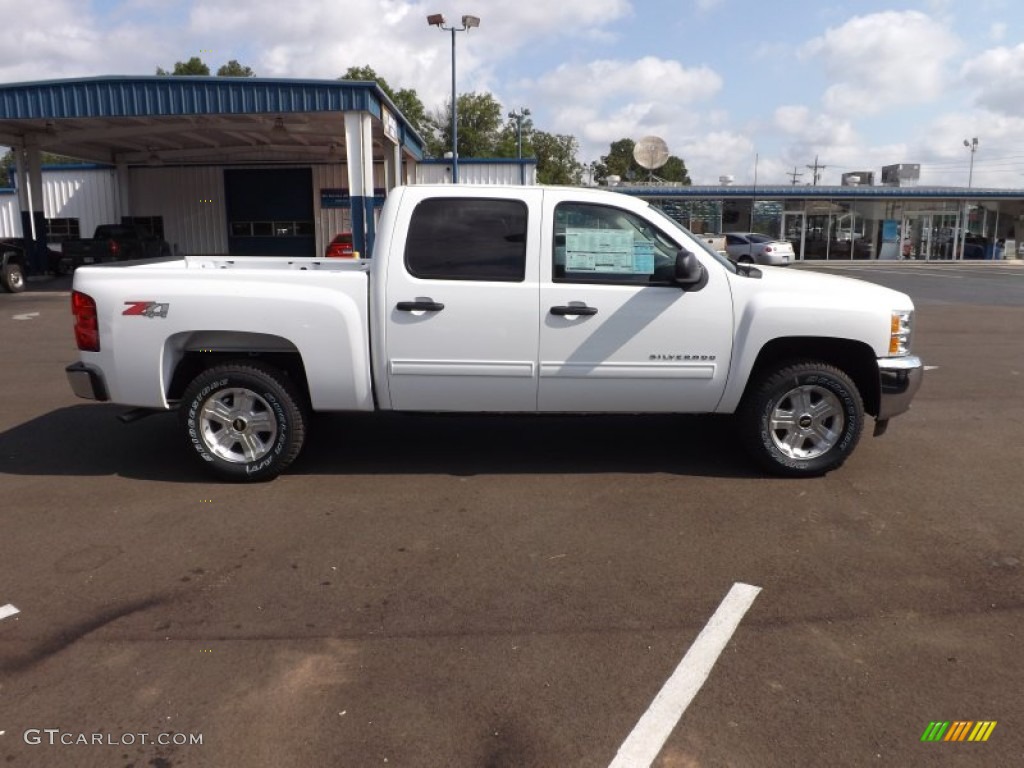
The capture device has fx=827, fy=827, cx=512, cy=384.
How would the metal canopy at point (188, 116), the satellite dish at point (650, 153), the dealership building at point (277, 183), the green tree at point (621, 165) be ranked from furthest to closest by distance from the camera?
the green tree at point (621, 165)
the satellite dish at point (650, 153)
the dealership building at point (277, 183)
the metal canopy at point (188, 116)

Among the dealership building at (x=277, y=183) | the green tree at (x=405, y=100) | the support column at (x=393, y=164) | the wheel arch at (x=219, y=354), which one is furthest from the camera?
the green tree at (x=405, y=100)

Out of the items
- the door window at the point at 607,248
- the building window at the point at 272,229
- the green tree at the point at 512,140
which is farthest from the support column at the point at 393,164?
the green tree at the point at 512,140

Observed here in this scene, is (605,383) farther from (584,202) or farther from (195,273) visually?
(195,273)

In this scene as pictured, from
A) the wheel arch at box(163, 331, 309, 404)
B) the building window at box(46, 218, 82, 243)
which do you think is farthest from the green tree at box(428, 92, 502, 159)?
the wheel arch at box(163, 331, 309, 404)

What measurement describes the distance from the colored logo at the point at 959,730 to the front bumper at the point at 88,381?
4.93 meters

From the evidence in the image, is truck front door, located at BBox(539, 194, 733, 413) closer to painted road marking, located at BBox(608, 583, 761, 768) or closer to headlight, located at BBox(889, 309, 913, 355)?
headlight, located at BBox(889, 309, 913, 355)

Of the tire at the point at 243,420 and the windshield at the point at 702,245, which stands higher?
the windshield at the point at 702,245

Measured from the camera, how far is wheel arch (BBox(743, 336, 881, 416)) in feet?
18.0

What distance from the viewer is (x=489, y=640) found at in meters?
3.50

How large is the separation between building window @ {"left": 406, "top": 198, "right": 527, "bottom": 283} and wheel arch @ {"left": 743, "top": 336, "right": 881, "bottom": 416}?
1.73 m

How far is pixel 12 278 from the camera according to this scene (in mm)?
20359

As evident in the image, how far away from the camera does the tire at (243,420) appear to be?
5352 millimetres

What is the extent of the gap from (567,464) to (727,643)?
8.37ft

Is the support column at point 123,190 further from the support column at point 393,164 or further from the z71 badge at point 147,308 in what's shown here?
the z71 badge at point 147,308
